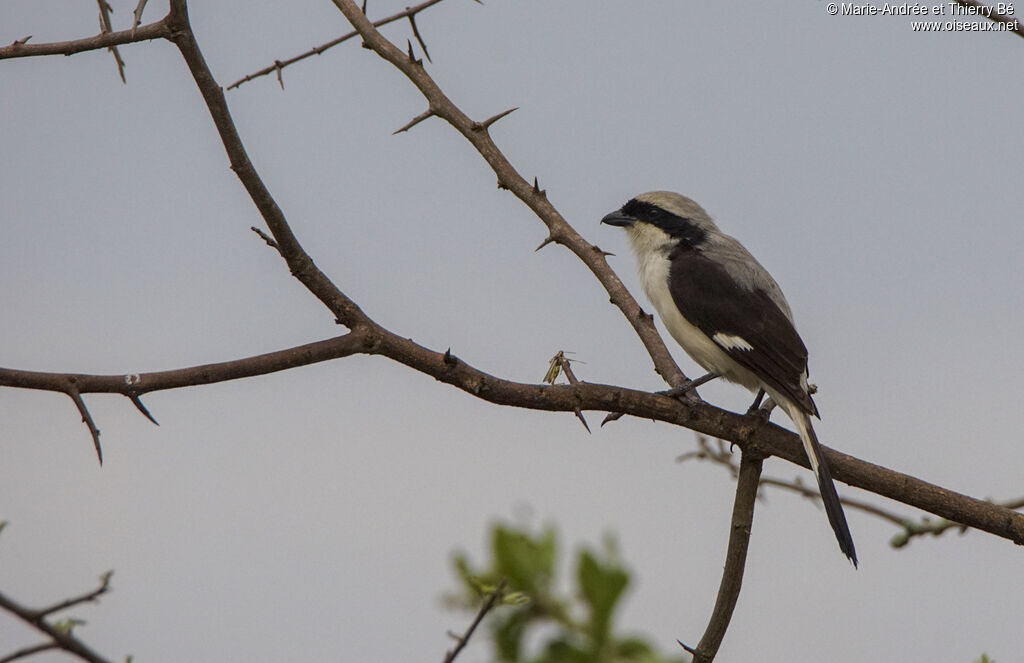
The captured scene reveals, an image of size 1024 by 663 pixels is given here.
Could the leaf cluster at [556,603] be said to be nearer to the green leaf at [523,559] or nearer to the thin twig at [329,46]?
the green leaf at [523,559]

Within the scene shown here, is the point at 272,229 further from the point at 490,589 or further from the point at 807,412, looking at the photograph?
the point at 807,412

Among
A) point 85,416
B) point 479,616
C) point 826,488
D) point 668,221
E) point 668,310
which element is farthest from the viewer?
point 668,221

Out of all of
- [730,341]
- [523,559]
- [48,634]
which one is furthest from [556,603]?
[730,341]

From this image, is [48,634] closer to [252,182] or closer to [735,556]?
[252,182]

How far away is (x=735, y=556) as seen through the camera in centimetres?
355

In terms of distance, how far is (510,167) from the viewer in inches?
176

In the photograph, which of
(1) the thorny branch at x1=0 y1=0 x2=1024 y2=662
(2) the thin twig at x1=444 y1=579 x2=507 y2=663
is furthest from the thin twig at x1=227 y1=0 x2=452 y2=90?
(2) the thin twig at x1=444 y1=579 x2=507 y2=663

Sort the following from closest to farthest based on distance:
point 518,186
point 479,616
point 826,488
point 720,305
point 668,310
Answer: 1. point 479,616
2. point 826,488
3. point 518,186
4. point 720,305
5. point 668,310

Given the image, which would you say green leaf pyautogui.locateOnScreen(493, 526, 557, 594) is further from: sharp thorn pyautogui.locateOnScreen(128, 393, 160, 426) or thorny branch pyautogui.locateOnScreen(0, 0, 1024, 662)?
sharp thorn pyautogui.locateOnScreen(128, 393, 160, 426)

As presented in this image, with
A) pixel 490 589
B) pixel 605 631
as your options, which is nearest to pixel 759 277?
pixel 490 589

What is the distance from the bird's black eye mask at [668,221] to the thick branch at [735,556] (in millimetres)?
1960

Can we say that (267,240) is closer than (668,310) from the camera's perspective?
Yes

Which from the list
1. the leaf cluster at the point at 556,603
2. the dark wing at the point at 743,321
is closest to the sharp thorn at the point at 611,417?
the dark wing at the point at 743,321

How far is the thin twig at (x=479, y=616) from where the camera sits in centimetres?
131
